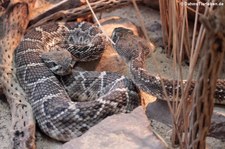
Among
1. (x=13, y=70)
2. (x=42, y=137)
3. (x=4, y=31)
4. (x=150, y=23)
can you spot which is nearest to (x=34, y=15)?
(x=4, y=31)

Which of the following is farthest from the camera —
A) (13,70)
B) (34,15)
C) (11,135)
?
(34,15)

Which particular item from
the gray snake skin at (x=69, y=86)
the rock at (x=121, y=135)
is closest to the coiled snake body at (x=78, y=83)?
the gray snake skin at (x=69, y=86)

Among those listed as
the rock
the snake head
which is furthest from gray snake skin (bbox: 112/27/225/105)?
the rock

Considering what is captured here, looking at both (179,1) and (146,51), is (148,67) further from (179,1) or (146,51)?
(179,1)

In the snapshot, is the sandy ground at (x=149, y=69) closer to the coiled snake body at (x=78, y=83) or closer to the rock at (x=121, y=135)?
the coiled snake body at (x=78, y=83)

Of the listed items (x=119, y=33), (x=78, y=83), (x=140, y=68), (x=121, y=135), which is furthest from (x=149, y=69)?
(x=121, y=135)

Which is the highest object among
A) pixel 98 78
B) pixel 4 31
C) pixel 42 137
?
pixel 4 31
